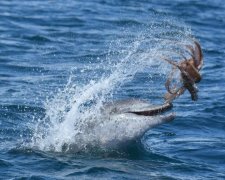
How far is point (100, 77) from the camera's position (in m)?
16.7

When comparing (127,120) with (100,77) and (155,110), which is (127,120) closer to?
(155,110)

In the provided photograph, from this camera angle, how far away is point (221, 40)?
22.5 meters

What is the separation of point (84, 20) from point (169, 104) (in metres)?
Result: 13.5

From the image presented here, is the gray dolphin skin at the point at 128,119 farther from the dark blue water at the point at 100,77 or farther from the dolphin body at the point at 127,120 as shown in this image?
the dark blue water at the point at 100,77

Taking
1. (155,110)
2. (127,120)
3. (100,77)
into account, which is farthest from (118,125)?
(100,77)

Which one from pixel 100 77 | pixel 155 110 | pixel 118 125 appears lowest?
pixel 118 125

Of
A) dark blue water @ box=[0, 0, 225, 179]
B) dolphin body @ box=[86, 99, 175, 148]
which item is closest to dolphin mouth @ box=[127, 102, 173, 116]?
dolphin body @ box=[86, 99, 175, 148]

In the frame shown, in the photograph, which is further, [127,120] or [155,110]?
[127,120]

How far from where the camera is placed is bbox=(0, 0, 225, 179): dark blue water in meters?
11.4

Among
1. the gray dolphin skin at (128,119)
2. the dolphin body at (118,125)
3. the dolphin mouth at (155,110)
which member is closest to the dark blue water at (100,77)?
the dolphin body at (118,125)

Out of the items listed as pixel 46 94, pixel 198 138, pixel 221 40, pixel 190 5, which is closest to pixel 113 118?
pixel 198 138

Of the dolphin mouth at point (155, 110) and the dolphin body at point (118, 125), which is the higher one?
the dolphin mouth at point (155, 110)

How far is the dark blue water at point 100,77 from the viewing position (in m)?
11.4

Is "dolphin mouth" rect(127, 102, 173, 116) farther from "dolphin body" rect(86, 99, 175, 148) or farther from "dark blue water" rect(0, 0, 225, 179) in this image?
"dark blue water" rect(0, 0, 225, 179)
